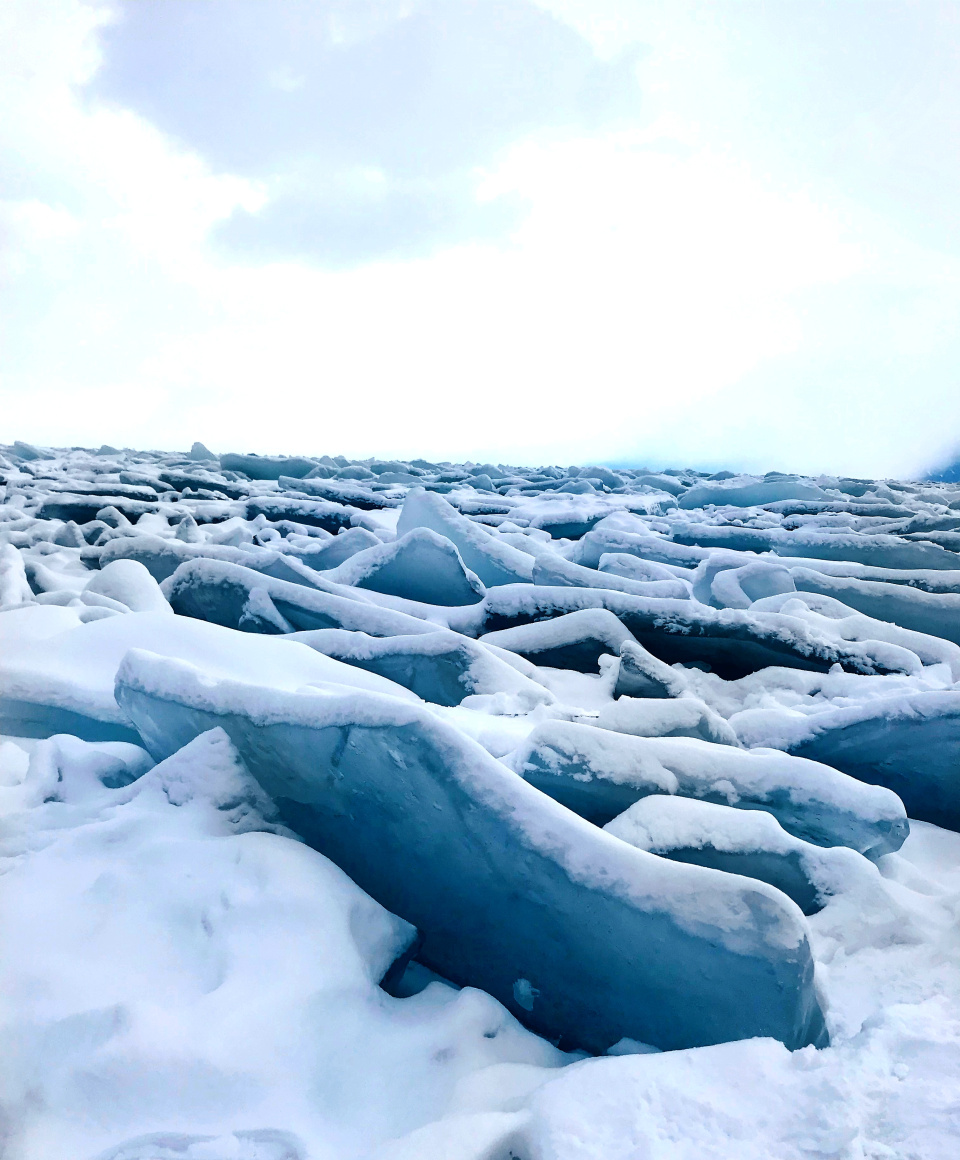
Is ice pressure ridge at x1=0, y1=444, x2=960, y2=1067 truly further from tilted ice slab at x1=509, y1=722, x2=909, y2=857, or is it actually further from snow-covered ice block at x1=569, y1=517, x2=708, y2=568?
snow-covered ice block at x1=569, y1=517, x2=708, y2=568

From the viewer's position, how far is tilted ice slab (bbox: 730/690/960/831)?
1.38m

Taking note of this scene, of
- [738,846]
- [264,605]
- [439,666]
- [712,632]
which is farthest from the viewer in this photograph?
[712,632]

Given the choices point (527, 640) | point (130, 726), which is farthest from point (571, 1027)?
point (527, 640)

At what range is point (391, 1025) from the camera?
2.71 ft

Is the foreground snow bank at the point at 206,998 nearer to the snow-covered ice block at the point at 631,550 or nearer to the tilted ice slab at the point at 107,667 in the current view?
the tilted ice slab at the point at 107,667

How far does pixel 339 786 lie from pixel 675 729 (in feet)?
2.37

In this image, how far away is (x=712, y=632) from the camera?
220 cm

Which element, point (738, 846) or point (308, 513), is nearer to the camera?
point (738, 846)

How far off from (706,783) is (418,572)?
1.56 m

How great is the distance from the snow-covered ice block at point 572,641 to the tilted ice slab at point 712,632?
0.47 ft

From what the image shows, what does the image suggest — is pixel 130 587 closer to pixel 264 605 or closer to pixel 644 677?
pixel 264 605

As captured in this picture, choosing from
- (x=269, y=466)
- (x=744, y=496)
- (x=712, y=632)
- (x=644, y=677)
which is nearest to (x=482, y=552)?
(x=712, y=632)

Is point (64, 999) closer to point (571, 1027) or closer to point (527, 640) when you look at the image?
point (571, 1027)

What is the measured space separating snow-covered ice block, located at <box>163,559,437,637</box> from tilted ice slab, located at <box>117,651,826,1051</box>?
37.7 inches
